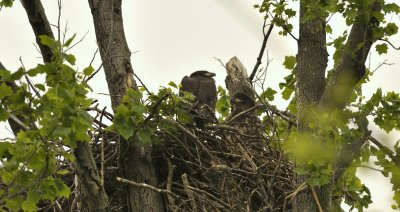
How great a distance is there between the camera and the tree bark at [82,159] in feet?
15.1

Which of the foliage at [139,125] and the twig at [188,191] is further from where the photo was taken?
the twig at [188,191]

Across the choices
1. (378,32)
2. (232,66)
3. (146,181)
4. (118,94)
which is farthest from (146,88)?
(232,66)

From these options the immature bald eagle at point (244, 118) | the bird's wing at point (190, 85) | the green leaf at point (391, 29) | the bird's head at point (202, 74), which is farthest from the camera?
the bird's head at point (202, 74)

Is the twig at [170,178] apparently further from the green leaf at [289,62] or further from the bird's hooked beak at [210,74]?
the bird's hooked beak at [210,74]

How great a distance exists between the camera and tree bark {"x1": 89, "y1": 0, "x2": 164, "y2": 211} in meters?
5.69

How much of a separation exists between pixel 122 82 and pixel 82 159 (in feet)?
4.84

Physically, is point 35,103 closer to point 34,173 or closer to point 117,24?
point 34,173

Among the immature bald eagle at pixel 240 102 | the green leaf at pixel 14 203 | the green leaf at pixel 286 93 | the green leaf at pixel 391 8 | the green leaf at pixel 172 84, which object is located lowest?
the green leaf at pixel 14 203

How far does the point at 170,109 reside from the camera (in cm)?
566

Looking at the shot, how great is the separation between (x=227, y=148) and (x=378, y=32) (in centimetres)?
182

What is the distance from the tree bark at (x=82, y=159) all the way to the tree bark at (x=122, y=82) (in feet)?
2.97

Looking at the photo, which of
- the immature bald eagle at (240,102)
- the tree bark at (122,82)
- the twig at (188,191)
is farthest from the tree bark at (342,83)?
the immature bald eagle at (240,102)

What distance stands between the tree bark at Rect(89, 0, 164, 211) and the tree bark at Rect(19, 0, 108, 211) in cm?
91

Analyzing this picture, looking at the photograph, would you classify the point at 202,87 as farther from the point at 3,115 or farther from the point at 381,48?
the point at 3,115
